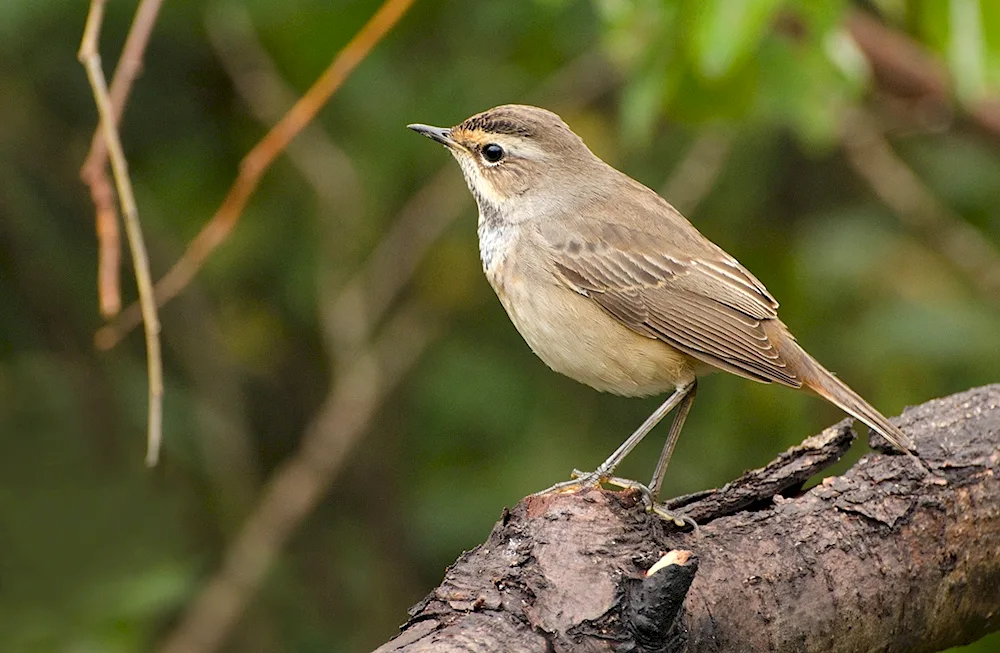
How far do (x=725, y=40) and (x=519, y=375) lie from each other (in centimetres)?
354

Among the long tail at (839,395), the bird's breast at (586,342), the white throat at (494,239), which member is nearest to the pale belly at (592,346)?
the bird's breast at (586,342)

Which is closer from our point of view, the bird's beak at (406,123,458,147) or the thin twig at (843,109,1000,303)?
the bird's beak at (406,123,458,147)

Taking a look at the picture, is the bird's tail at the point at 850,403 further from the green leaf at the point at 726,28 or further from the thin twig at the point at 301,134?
the thin twig at the point at 301,134

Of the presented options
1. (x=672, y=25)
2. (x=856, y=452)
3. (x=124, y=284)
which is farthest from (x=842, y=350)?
(x=124, y=284)

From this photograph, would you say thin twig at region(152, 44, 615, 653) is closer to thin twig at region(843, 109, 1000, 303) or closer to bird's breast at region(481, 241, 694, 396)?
thin twig at region(843, 109, 1000, 303)

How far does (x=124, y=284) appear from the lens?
25.0 ft

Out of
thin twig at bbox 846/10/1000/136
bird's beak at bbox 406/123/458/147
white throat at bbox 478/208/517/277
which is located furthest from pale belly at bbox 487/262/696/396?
thin twig at bbox 846/10/1000/136

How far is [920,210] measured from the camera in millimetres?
7699

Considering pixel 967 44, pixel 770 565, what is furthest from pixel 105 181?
pixel 967 44

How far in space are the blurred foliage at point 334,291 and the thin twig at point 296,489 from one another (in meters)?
0.17

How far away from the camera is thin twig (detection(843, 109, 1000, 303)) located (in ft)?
25.1

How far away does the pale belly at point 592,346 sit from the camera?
16.2ft

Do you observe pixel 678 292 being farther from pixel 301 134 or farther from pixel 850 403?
pixel 301 134

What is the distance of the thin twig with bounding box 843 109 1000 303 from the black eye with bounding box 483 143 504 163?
296 centimetres
